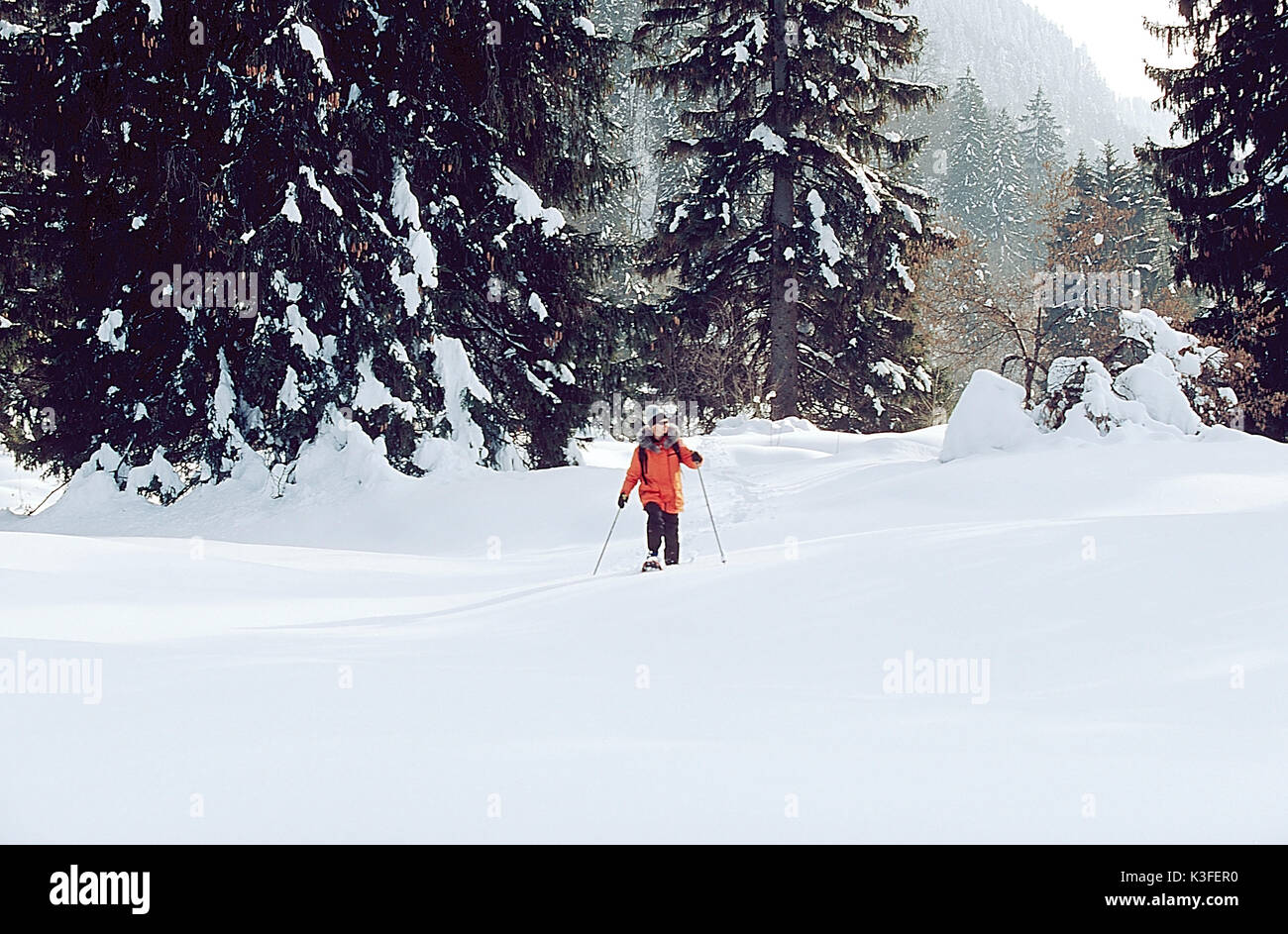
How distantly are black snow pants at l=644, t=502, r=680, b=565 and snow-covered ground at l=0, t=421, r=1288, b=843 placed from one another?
0.71 metres

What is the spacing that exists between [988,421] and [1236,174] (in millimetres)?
8125

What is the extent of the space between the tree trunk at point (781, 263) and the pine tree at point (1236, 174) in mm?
6566

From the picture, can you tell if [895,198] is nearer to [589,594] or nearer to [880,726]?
[589,594]

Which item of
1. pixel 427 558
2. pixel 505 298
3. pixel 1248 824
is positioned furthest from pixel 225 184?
pixel 1248 824

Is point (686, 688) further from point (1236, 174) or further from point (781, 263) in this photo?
point (1236, 174)

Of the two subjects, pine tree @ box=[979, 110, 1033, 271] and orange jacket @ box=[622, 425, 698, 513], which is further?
pine tree @ box=[979, 110, 1033, 271]

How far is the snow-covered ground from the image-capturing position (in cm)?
346

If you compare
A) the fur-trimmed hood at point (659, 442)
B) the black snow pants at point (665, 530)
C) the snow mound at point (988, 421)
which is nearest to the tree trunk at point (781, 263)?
the snow mound at point (988, 421)

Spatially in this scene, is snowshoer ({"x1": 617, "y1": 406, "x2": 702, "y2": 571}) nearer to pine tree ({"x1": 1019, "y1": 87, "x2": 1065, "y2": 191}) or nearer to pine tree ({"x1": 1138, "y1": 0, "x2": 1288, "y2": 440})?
pine tree ({"x1": 1138, "y1": 0, "x2": 1288, "y2": 440})

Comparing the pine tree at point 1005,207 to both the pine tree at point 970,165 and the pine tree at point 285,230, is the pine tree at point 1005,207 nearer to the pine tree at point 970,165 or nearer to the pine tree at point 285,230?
the pine tree at point 970,165

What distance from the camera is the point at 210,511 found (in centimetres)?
1305

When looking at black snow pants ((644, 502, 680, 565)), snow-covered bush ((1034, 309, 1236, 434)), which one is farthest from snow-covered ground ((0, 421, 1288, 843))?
snow-covered bush ((1034, 309, 1236, 434))

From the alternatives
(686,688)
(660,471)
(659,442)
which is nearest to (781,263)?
(659,442)

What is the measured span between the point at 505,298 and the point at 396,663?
10.6 m
